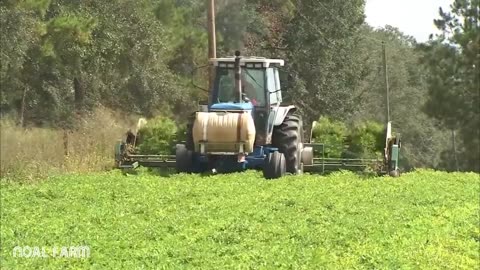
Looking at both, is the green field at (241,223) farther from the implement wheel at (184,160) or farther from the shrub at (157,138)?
the shrub at (157,138)

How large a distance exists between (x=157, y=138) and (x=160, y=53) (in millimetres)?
9645

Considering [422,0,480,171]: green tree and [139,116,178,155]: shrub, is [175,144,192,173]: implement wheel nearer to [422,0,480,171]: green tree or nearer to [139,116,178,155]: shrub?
[139,116,178,155]: shrub

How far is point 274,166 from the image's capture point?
539 inches

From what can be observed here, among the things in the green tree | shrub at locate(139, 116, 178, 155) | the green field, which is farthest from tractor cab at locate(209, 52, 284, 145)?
the green tree

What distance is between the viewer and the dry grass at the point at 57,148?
1285 cm

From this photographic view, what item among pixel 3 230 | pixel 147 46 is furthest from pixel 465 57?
pixel 3 230

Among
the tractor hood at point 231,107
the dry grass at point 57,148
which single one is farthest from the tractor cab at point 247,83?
the dry grass at point 57,148

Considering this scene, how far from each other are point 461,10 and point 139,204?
102 ft

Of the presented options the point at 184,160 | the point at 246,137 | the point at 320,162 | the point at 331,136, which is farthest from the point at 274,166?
the point at 331,136

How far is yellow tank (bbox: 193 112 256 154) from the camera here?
13203 mm

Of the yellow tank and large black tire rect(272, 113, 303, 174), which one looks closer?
the yellow tank

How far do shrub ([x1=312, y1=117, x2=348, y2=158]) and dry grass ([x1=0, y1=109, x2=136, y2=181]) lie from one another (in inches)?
184

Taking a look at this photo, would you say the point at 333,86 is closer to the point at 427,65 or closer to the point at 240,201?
the point at 427,65

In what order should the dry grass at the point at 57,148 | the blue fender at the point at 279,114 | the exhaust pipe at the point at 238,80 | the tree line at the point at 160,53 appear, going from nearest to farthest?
1. the dry grass at the point at 57,148
2. the exhaust pipe at the point at 238,80
3. the blue fender at the point at 279,114
4. the tree line at the point at 160,53
